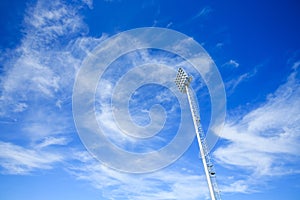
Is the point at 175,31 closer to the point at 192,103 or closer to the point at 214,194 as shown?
the point at 192,103

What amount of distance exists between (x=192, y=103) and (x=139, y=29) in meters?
22.6

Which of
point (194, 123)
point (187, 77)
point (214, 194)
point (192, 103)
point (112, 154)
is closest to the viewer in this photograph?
point (112, 154)

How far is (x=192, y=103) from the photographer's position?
4775cm

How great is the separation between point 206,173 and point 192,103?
16.1 metres

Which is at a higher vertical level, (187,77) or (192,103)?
(187,77)

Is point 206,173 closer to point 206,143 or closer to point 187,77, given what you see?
point 206,143

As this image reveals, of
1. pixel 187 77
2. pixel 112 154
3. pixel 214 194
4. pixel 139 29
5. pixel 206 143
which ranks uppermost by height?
pixel 187 77

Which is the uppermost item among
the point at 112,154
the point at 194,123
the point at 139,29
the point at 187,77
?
the point at 187,77

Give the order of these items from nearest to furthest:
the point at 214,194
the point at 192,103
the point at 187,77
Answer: the point at 214,194, the point at 192,103, the point at 187,77

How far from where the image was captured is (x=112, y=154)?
31844 millimetres

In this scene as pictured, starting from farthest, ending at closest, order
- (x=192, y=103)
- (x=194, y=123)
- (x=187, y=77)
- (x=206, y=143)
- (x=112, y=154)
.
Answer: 1. (x=187, y=77)
2. (x=192, y=103)
3. (x=194, y=123)
4. (x=206, y=143)
5. (x=112, y=154)

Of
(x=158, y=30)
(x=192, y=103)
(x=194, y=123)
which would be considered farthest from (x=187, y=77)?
(x=158, y=30)

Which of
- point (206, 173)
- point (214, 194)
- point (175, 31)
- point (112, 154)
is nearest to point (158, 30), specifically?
point (175, 31)

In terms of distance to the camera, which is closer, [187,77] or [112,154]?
[112,154]
